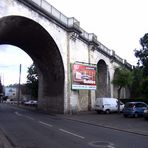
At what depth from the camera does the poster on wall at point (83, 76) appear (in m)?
36.6

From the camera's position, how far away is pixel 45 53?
3697cm

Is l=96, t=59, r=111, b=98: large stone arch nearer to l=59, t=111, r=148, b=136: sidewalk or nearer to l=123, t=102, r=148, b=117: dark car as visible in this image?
l=123, t=102, r=148, b=117: dark car

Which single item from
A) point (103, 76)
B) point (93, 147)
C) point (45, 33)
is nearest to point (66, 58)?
point (45, 33)

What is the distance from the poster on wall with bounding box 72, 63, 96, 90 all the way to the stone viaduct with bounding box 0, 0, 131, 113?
587 mm

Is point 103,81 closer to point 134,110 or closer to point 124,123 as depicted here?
point 134,110

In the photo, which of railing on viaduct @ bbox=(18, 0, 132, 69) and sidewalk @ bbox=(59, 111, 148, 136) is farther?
railing on viaduct @ bbox=(18, 0, 132, 69)

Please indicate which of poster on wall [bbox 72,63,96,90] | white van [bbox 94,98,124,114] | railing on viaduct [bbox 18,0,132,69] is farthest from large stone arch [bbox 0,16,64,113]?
white van [bbox 94,98,124,114]

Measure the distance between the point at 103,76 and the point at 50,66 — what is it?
57.6 feet

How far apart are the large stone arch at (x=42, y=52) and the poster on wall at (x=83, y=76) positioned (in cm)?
173

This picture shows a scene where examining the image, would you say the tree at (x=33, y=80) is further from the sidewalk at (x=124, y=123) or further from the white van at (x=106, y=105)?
the sidewalk at (x=124, y=123)

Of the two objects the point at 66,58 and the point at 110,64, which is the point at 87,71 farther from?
the point at 110,64

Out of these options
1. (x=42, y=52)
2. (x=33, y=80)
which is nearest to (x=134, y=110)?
(x=42, y=52)

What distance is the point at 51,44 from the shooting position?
34.7 meters

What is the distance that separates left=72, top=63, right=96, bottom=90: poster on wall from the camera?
36562mm
